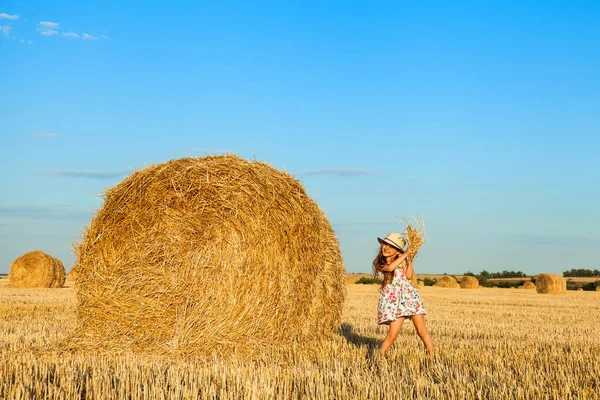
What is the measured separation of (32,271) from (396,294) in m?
19.3

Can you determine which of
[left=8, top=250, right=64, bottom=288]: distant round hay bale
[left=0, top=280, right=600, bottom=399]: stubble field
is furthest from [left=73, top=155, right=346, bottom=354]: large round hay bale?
[left=8, top=250, right=64, bottom=288]: distant round hay bale

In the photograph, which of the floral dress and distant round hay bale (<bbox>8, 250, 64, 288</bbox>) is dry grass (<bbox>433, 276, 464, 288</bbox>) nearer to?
distant round hay bale (<bbox>8, 250, 64, 288</bbox>)

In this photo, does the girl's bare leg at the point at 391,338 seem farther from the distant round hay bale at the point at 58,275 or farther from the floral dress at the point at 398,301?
the distant round hay bale at the point at 58,275

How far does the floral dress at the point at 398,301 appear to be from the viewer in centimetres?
665

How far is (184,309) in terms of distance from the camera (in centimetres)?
692

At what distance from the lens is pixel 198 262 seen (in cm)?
698

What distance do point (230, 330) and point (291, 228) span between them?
1.37m

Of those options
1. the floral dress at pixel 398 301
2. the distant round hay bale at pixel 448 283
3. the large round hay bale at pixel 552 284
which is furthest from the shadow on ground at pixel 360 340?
the distant round hay bale at pixel 448 283

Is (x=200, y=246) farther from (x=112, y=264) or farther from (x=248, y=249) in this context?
(x=112, y=264)

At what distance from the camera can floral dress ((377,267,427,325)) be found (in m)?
6.65

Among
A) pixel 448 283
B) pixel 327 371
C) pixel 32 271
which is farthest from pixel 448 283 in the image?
pixel 327 371

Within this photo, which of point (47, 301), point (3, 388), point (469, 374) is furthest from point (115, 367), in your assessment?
point (47, 301)

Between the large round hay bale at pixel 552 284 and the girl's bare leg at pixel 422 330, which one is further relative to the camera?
the large round hay bale at pixel 552 284

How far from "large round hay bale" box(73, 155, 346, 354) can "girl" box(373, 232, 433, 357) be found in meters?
1.09
